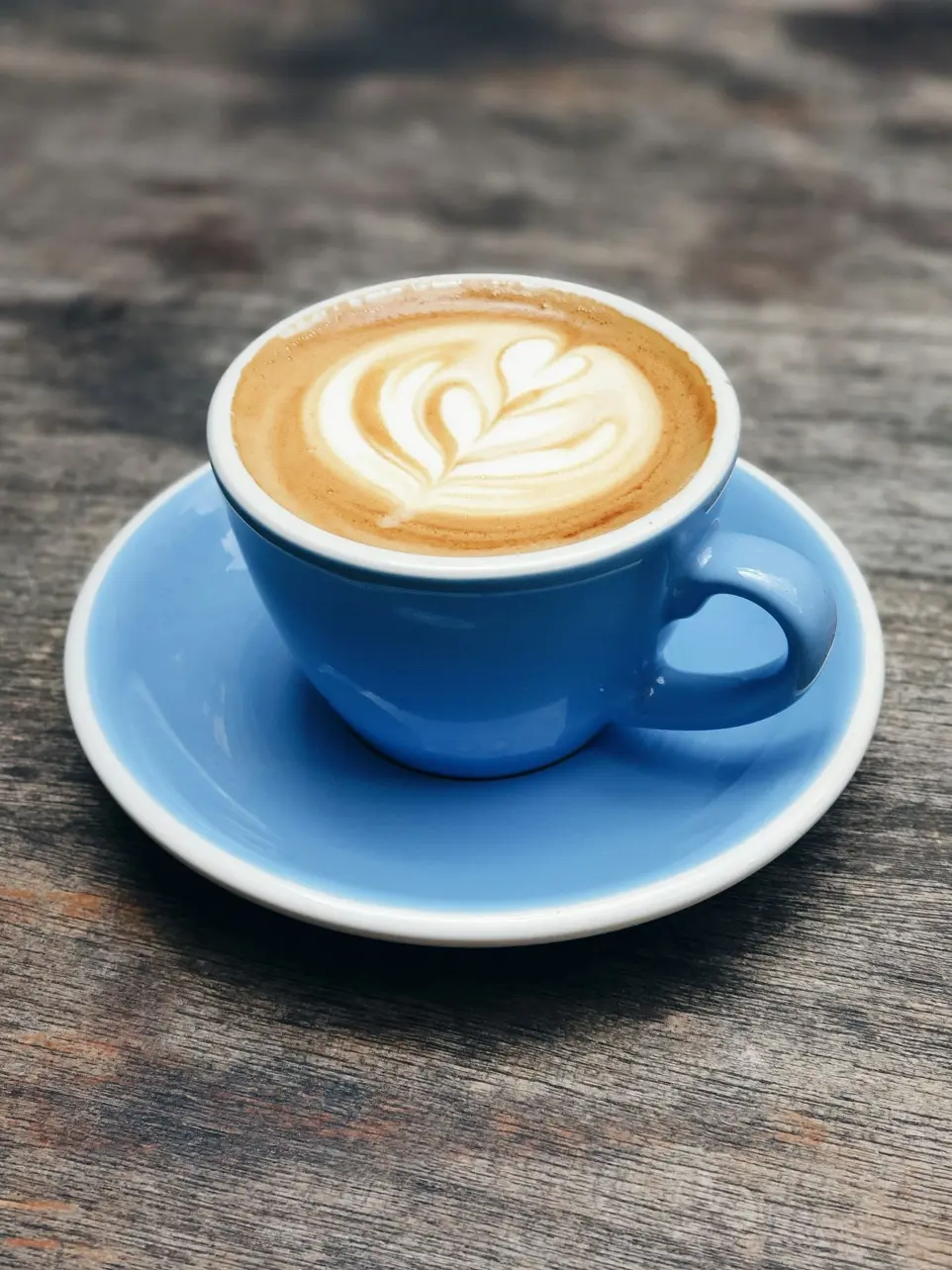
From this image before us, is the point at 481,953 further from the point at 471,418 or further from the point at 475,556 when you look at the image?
the point at 471,418

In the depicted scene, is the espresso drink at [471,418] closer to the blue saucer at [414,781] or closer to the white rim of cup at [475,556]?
the white rim of cup at [475,556]

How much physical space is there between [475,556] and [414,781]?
0.65 ft

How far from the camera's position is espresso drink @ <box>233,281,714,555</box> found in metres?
0.73

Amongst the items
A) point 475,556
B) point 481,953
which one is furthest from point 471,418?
point 481,953

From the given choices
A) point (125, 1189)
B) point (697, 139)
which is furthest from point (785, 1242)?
point (697, 139)

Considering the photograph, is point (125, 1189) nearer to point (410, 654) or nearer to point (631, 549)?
point (410, 654)

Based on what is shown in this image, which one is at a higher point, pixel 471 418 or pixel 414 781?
pixel 471 418

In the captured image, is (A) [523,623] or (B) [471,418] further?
(B) [471,418]

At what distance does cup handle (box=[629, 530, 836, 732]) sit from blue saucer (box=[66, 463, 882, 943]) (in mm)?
35

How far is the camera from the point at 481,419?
2.68 ft

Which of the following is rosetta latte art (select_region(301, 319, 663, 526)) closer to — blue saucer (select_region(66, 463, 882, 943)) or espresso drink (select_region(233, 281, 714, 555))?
espresso drink (select_region(233, 281, 714, 555))

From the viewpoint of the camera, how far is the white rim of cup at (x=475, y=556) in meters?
0.65

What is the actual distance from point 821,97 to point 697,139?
0.32 metres

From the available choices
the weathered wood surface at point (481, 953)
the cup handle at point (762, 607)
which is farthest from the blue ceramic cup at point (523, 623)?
the weathered wood surface at point (481, 953)
